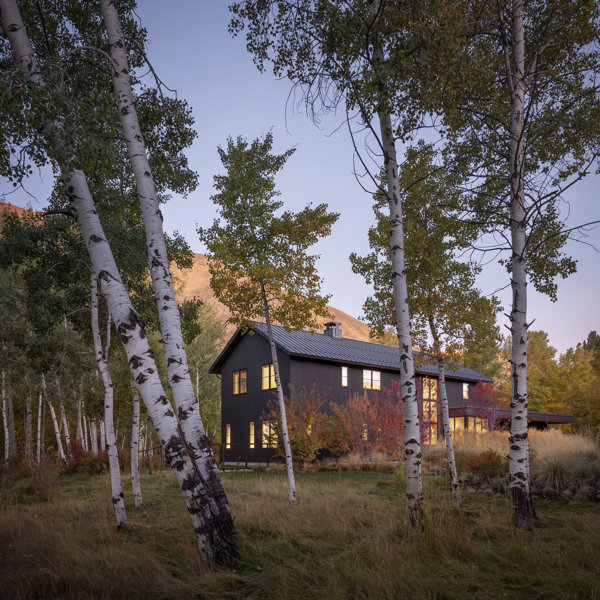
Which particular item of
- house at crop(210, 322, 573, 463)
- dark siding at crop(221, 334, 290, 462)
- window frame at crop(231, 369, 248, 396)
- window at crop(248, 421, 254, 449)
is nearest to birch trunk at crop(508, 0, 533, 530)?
house at crop(210, 322, 573, 463)

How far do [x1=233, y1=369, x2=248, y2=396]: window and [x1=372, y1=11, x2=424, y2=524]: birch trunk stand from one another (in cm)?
2064

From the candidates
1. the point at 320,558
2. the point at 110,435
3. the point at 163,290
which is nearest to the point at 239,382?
the point at 110,435

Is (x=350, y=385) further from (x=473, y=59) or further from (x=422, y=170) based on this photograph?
(x=473, y=59)

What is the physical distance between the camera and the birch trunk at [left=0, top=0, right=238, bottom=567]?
489 centimetres

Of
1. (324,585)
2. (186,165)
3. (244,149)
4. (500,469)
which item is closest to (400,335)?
(324,585)

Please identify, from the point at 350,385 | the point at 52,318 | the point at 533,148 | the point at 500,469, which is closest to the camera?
the point at 533,148

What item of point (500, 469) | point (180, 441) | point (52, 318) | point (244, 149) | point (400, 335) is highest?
point (244, 149)

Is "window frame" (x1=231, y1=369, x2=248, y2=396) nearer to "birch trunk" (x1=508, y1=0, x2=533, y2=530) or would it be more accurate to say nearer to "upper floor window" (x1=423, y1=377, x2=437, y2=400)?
"upper floor window" (x1=423, y1=377, x2=437, y2=400)

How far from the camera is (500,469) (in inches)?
481

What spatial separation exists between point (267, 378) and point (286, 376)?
2039 mm

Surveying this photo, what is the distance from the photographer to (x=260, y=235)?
11.3 meters

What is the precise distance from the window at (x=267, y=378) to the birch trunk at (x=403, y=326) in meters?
18.0

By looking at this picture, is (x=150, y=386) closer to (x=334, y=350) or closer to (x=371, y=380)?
(x=334, y=350)

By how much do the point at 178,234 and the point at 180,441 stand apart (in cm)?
902
